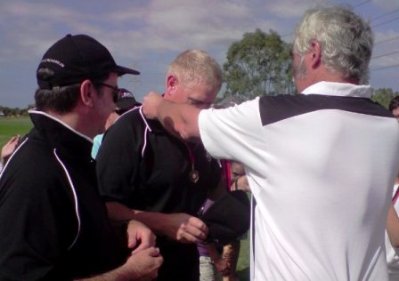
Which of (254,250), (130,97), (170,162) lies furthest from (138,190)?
(130,97)

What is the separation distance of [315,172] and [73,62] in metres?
1.06

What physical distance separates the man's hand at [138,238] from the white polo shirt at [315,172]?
1.77ft

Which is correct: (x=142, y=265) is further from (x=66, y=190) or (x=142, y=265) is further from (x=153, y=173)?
(x=153, y=173)

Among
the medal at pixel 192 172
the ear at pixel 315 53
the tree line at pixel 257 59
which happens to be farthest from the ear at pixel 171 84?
the tree line at pixel 257 59

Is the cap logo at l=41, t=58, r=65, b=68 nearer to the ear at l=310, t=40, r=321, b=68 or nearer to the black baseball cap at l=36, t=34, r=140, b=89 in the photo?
the black baseball cap at l=36, t=34, r=140, b=89

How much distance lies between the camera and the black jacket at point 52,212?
2193 millimetres

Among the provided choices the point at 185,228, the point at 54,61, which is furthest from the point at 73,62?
the point at 185,228

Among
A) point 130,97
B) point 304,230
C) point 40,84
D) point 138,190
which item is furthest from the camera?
point 130,97

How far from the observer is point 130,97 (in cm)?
650

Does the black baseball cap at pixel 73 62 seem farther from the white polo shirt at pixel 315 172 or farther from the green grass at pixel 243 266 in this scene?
the green grass at pixel 243 266

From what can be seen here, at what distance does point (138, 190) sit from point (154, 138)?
29 cm

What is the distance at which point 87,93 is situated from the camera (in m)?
2.60

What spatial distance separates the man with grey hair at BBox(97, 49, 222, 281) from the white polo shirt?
0.81m

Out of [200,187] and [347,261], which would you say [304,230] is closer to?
[347,261]
